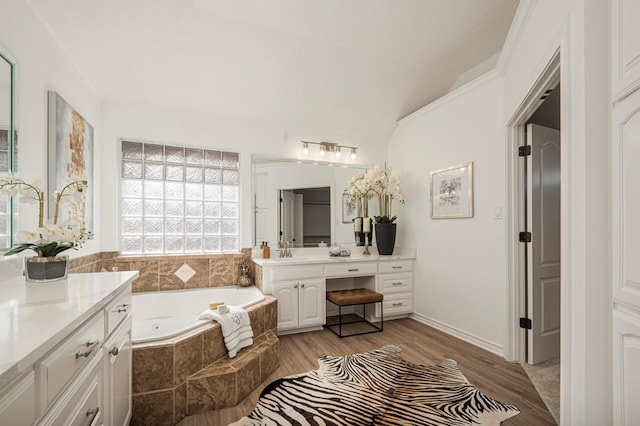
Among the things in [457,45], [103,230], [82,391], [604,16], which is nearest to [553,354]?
[604,16]

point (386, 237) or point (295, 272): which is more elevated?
point (386, 237)

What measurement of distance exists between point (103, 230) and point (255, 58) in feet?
7.31

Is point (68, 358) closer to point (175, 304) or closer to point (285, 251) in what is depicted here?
point (175, 304)

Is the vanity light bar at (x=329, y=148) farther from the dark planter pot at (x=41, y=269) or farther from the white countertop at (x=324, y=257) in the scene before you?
the dark planter pot at (x=41, y=269)

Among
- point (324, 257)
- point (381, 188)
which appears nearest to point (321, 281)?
point (324, 257)

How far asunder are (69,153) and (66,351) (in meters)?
1.94

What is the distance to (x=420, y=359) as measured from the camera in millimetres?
2555

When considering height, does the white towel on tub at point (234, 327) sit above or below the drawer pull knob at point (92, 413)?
below

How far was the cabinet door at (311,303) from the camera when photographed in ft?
10.3

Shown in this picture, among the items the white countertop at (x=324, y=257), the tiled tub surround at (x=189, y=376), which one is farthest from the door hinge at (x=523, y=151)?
the tiled tub surround at (x=189, y=376)

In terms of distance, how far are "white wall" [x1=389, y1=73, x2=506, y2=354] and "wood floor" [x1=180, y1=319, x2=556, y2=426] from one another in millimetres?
229

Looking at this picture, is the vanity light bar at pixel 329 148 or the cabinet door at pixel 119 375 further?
the vanity light bar at pixel 329 148

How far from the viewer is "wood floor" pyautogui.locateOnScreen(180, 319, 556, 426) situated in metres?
1.81

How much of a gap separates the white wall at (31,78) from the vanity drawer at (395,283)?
2977mm
